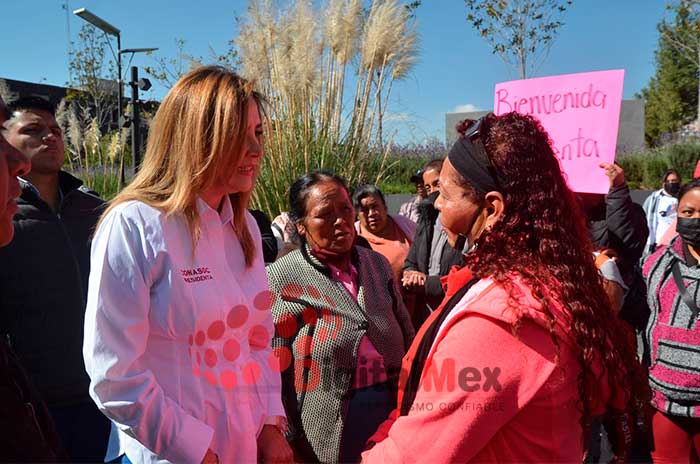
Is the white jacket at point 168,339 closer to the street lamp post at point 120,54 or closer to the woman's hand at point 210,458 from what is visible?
the woman's hand at point 210,458

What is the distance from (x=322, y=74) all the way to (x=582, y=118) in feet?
7.66

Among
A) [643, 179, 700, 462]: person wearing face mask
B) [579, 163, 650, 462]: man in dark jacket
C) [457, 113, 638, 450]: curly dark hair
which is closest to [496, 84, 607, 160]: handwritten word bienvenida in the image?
[579, 163, 650, 462]: man in dark jacket

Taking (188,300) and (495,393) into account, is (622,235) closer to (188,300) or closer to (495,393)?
(495,393)

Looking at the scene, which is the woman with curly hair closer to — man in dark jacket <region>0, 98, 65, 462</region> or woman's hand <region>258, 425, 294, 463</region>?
woman's hand <region>258, 425, 294, 463</region>

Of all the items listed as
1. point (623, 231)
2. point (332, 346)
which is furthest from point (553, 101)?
point (332, 346)

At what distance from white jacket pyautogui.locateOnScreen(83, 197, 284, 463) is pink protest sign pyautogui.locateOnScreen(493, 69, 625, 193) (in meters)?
2.06

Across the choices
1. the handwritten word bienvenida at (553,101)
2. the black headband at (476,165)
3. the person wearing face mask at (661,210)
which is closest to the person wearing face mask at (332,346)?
the black headband at (476,165)

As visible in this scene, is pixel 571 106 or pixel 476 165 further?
pixel 571 106

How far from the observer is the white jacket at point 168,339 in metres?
1.58

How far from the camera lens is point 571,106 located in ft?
11.1

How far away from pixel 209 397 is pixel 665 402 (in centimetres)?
231

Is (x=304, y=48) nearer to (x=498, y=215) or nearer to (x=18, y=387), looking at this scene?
(x=498, y=215)

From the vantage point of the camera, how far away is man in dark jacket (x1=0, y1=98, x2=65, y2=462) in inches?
43.9

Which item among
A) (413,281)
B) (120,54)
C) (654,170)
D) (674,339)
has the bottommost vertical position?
(674,339)
